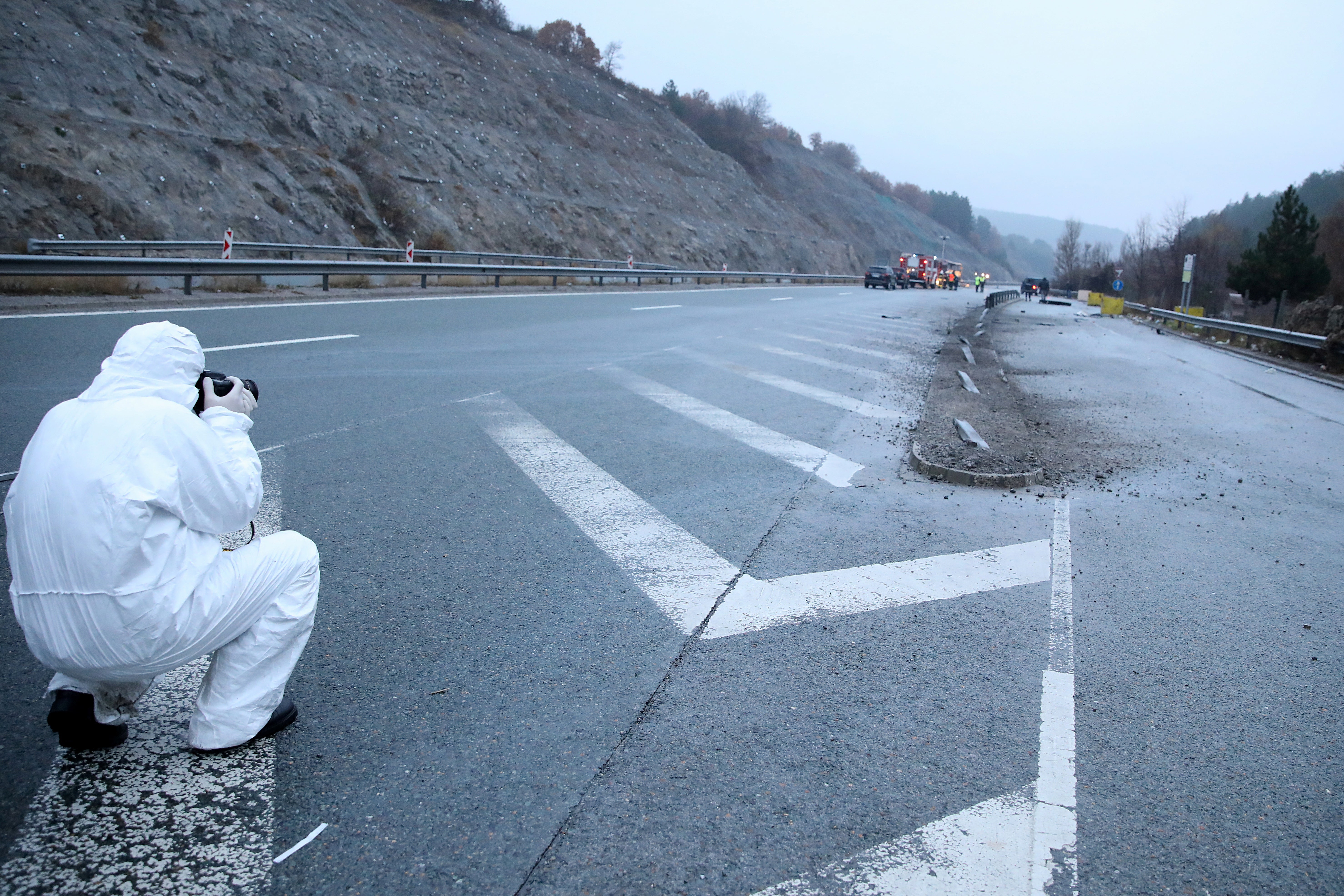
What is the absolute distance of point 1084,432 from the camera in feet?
32.8

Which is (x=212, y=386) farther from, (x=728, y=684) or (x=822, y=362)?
(x=822, y=362)

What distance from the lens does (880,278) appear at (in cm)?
6228

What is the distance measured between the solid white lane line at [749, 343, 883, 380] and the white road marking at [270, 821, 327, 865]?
1114cm

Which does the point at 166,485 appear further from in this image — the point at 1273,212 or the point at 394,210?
the point at 1273,212

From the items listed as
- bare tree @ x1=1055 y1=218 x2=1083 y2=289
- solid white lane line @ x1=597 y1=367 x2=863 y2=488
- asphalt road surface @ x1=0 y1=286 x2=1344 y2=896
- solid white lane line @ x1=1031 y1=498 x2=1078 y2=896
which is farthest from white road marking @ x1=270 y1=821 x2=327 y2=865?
bare tree @ x1=1055 y1=218 x2=1083 y2=289

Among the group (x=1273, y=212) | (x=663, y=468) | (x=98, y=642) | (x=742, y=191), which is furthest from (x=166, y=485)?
(x=742, y=191)

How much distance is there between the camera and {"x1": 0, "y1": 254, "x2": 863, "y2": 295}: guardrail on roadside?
1326 centimetres

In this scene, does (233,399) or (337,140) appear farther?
(337,140)

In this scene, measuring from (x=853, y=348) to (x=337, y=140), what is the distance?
31739mm

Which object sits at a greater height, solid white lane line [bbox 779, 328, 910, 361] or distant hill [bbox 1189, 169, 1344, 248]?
distant hill [bbox 1189, 169, 1344, 248]

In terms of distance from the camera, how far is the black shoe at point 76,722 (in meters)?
2.91

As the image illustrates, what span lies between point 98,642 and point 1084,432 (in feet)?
31.3

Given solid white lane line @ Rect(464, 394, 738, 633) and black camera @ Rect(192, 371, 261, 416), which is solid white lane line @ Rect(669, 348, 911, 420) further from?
black camera @ Rect(192, 371, 261, 416)

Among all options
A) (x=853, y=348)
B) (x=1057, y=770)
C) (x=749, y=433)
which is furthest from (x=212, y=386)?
(x=853, y=348)
